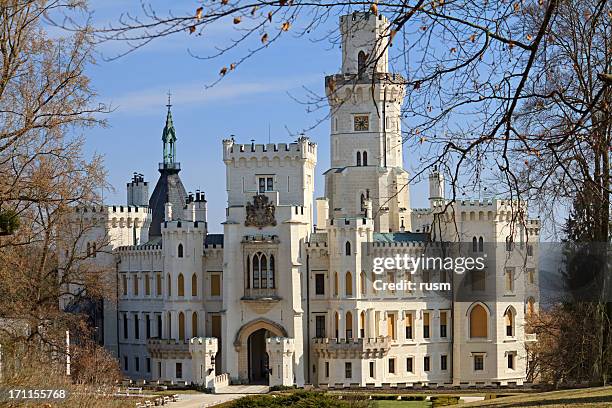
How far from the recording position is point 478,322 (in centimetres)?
7056

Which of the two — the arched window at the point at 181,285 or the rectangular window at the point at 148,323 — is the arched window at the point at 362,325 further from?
the rectangular window at the point at 148,323

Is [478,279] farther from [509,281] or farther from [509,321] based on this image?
[509,321]

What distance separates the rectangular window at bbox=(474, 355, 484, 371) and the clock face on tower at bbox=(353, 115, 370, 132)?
15.0 metres

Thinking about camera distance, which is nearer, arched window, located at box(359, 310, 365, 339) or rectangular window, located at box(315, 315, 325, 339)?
arched window, located at box(359, 310, 365, 339)

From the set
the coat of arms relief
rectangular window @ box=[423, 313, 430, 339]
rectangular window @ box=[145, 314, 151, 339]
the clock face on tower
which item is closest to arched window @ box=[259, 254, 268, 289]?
the coat of arms relief

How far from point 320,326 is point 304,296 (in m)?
1.87

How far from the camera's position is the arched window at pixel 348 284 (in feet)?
220

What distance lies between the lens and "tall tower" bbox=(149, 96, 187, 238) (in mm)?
81625

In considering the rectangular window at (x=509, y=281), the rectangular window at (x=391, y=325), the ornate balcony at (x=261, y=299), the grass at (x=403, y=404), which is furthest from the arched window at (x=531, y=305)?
the grass at (x=403, y=404)

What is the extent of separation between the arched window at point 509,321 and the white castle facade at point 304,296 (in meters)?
0.10

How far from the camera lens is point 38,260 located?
48281mm

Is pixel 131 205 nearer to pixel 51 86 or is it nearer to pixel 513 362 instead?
pixel 513 362

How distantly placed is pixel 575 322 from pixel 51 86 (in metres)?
19.9

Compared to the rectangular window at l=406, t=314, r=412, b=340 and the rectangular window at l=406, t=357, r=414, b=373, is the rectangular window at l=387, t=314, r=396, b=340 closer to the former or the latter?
the rectangular window at l=406, t=314, r=412, b=340
